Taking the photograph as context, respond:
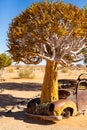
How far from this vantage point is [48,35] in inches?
524

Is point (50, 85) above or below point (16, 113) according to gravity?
above

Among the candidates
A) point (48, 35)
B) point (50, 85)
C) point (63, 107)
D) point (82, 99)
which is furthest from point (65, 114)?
point (48, 35)

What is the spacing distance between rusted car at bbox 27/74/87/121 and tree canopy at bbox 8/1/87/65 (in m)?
1.41

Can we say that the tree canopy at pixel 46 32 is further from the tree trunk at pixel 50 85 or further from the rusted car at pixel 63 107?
→ the rusted car at pixel 63 107

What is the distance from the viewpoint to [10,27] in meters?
14.1

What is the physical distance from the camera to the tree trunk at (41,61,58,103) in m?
13.8

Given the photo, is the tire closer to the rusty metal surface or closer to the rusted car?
the rusted car

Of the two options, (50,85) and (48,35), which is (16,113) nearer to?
(50,85)

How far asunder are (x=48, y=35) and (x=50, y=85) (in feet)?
6.82

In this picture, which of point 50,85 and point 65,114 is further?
point 50,85

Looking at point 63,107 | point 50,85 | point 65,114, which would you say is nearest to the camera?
point 63,107

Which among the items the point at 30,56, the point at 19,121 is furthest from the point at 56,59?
the point at 19,121

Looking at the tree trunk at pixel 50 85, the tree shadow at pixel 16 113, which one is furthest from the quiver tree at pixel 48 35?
the tree shadow at pixel 16 113

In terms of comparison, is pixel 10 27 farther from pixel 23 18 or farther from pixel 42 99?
pixel 42 99
